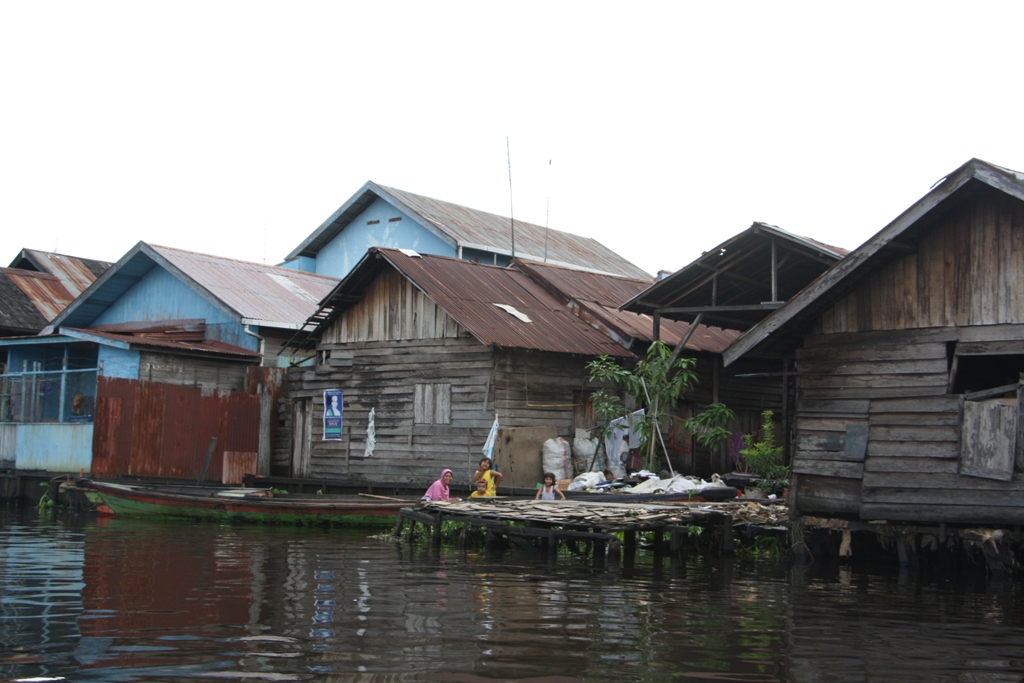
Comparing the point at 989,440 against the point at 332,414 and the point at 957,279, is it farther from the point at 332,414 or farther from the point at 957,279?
the point at 332,414

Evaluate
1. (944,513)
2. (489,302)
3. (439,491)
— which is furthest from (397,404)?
(944,513)

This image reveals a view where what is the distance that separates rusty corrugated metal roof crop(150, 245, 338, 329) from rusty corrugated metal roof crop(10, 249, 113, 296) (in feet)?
24.2

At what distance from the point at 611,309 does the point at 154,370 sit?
35.6 feet

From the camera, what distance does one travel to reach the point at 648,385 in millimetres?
20781

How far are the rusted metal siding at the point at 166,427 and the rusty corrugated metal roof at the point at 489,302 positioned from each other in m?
3.56

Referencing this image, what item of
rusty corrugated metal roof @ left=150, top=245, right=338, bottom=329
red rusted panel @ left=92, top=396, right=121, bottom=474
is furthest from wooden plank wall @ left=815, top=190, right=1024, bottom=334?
rusty corrugated metal roof @ left=150, top=245, right=338, bottom=329

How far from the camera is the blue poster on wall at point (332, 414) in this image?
24.6 metres

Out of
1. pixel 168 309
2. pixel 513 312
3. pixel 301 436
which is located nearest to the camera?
pixel 513 312

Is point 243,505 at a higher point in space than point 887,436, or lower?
lower

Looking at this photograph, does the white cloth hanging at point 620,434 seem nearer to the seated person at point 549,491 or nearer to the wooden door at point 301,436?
the seated person at point 549,491

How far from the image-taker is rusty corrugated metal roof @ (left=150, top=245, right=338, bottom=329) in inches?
1057

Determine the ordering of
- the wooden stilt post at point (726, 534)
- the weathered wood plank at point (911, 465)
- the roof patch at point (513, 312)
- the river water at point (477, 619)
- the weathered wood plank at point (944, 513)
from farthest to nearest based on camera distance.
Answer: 1. the roof patch at point (513, 312)
2. the wooden stilt post at point (726, 534)
3. the weathered wood plank at point (911, 465)
4. the weathered wood plank at point (944, 513)
5. the river water at point (477, 619)

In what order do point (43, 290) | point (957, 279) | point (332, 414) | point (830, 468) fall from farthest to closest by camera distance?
1. point (43, 290)
2. point (332, 414)
3. point (830, 468)
4. point (957, 279)

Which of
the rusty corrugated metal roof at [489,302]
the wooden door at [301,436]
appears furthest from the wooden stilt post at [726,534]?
the wooden door at [301,436]
